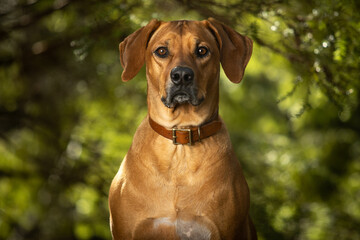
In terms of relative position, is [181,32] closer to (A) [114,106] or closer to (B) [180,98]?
(B) [180,98]

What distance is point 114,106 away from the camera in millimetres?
6629

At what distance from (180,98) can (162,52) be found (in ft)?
1.05

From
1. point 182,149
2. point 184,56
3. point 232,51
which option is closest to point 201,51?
point 184,56

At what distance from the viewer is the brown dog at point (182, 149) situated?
108 inches

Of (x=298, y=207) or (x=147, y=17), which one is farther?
(x=298, y=207)

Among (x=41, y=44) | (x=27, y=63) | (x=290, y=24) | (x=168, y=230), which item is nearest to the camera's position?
(x=168, y=230)

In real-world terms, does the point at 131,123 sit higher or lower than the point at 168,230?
lower

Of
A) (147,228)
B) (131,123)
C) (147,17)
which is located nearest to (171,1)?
(147,17)

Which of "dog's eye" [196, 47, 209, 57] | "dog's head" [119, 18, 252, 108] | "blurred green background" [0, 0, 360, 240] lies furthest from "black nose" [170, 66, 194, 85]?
"blurred green background" [0, 0, 360, 240]

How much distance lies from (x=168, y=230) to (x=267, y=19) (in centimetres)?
193

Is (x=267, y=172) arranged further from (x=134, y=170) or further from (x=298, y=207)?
(x=134, y=170)

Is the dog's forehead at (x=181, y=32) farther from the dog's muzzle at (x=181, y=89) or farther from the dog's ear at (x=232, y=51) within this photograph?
the dog's muzzle at (x=181, y=89)

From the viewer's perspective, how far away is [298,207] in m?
5.46

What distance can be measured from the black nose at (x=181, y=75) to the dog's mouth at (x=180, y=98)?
59 mm
